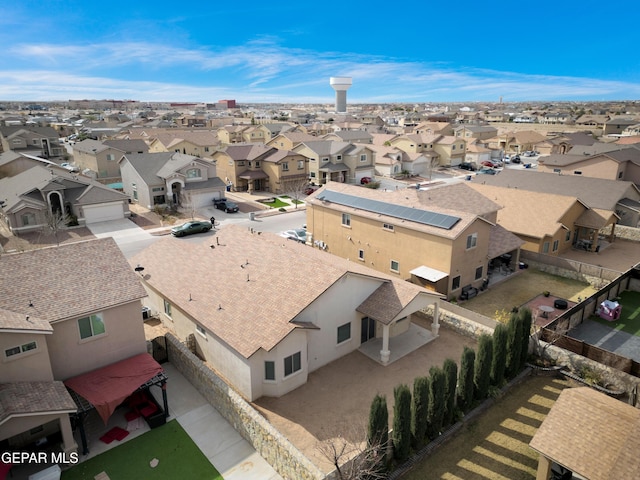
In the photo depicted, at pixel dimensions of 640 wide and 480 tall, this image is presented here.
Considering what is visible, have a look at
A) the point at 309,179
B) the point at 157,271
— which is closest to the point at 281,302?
the point at 157,271

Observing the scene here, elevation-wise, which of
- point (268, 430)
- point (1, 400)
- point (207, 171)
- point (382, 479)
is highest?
point (207, 171)

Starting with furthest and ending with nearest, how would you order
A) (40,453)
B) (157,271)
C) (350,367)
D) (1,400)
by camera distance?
(157,271) → (350,367) → (40,453) → (1,400)

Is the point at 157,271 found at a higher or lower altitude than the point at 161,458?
higher

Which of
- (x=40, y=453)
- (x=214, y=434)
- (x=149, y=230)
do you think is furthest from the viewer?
(x=149, y=230)

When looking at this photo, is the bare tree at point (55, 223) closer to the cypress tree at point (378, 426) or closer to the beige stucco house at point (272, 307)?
the beige stucco house at point (272, 307)

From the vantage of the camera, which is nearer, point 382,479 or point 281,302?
point 382,479

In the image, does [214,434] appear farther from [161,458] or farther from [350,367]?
[350,367]
